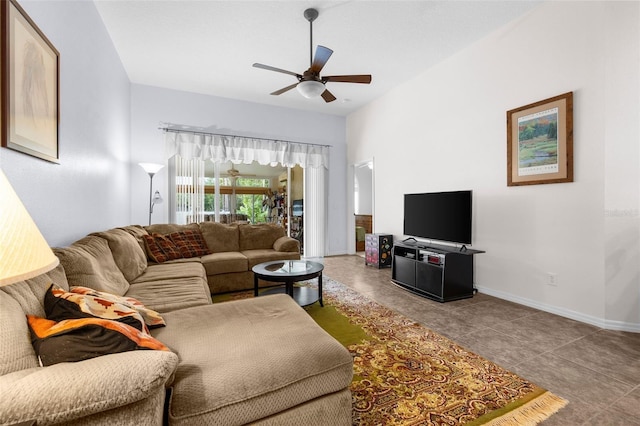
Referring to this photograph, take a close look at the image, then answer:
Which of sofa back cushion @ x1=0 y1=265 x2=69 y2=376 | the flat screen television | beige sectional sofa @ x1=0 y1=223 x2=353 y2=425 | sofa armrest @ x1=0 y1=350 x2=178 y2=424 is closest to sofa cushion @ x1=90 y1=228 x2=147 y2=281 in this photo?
beige sectional sofa @ x1=0 y1=223 x2=353 y2=425

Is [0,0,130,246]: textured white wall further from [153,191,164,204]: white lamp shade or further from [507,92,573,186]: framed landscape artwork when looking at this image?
[507,92,573,186]: framed landscape artwork

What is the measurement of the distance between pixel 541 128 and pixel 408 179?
1.92 m

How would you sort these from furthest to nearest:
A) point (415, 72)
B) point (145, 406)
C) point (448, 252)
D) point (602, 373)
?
1. point (415, 72)
2. point (448, 252)
3. point (602, 373)
4. point (145, 406)

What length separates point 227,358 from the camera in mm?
Answer: 1191

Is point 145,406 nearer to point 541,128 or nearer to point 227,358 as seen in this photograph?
point 227,358

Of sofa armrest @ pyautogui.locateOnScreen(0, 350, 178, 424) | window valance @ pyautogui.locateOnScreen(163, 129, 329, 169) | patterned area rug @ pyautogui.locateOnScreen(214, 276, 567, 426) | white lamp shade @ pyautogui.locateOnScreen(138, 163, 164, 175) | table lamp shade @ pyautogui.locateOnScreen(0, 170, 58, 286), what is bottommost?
patterned area rug @ pyautogui.locateOnScreen(214, 276, 567, 426)

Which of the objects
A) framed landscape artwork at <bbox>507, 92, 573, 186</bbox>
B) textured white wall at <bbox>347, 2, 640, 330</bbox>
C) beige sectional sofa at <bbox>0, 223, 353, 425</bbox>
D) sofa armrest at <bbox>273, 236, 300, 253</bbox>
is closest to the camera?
beige sectional sofa at <bbox>0, 223, 353, 425</bbox>

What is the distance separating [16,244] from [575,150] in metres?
3.74

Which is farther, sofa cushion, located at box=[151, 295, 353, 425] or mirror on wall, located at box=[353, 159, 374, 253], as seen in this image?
mirror on wall, located at box=[353, 159, 374, 253]

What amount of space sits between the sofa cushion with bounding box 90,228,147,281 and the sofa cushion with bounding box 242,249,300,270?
4.03ft

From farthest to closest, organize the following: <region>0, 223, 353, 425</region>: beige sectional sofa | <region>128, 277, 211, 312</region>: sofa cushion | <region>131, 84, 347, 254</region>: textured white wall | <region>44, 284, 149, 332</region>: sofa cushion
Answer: <region>131, 84, 347, 254</region>: textured white wall → <region>128, 277, 211, 312</region>: sofa cushion → <region>44, 284, 149, 332</region>: sofa cushion → <region>0, 223, 353, 425</region>: beige sectional sofa

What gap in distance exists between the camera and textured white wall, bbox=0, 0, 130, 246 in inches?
67.3

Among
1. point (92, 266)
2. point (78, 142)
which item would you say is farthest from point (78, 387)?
point (78, 142)

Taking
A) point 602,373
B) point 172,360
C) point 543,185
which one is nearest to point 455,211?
point 543,185
